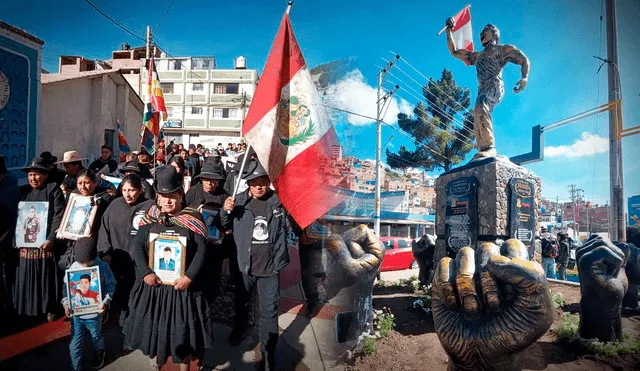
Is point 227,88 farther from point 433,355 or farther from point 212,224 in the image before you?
point 433,355

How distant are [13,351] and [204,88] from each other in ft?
76.0

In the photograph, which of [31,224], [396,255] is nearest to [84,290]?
[31,224]

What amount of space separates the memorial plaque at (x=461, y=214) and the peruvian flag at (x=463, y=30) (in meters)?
2.01

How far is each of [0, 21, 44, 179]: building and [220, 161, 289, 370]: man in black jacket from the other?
2814mm

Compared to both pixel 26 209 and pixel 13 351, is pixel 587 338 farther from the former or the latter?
pixel 26 209

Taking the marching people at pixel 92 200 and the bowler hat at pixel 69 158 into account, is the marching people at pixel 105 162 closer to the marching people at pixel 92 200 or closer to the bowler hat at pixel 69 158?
the bowler hat at pixel 69 158

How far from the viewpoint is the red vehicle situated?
990cm

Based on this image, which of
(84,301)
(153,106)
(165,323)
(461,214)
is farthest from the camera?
(153,106)

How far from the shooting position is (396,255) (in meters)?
10.0

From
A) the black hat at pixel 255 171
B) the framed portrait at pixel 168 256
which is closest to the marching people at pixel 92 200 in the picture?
the framed portrait at pixel 168 256

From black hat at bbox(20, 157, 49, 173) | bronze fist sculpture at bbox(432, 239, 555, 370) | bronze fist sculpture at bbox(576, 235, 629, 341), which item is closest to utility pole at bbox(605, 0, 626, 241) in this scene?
bronze fist sculpture at bbox(576, 235, 629, 341)

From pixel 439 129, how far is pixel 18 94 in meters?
5.78

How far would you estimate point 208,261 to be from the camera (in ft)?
8.35

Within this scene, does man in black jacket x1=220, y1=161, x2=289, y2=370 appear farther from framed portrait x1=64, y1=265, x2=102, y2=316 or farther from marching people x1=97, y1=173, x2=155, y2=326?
framed portrait x1=64, y1=265, x2=102, y2=316
